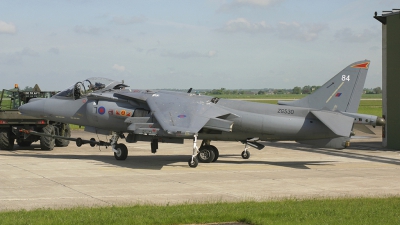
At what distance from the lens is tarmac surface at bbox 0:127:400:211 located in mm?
13094

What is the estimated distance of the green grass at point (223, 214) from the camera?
964 centimetres

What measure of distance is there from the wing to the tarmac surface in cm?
135

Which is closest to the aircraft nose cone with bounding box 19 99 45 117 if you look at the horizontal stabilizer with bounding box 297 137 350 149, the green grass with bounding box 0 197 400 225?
the horizontal stabilizer with bounding box 297 137 350 149

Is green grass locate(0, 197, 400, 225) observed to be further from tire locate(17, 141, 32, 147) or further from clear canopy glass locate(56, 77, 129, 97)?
tire locate(17, 141, 32, 147)

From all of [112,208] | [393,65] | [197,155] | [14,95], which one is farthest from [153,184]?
[393,65]

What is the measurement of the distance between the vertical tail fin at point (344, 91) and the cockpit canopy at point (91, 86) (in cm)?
725

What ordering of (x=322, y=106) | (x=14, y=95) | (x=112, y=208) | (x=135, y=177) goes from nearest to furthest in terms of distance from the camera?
(x=112, y=208) < (x=135, y=177) < (x=322, y=106) < (x=14, y=95)

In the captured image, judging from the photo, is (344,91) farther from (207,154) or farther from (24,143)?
(24,143)

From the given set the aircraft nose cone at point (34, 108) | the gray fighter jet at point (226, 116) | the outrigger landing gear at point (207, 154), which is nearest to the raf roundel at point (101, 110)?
the gray fighter jet at point (226, 116)

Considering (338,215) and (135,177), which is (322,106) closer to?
(135,177)

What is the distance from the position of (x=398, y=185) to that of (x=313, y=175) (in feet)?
8.79

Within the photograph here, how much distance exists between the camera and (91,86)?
21703 millimetres

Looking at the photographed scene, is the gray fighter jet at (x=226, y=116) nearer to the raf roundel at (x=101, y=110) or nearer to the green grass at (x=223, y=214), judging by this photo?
the raf roundel at (x=101, y=110)

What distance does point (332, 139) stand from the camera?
19969 millimetres
